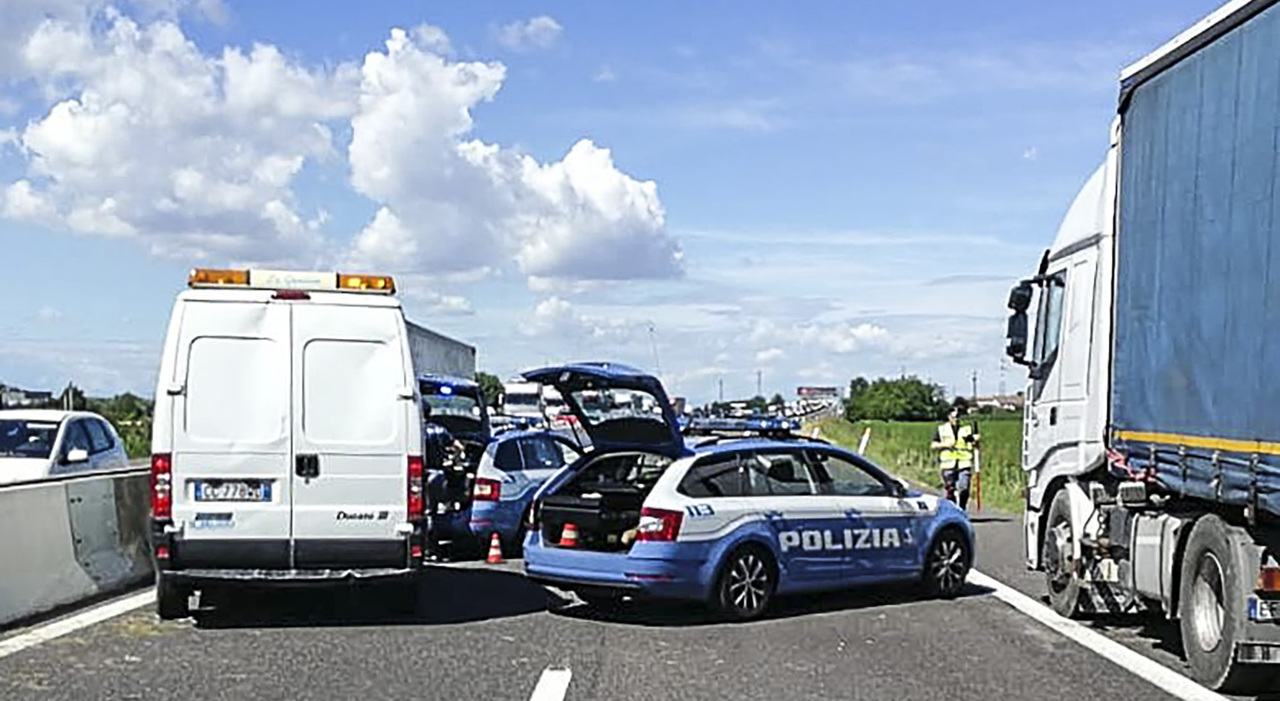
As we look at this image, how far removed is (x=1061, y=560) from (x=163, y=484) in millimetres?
6708

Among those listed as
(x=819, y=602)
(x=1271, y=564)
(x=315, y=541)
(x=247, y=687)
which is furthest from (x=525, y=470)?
(x=1271, y=564)

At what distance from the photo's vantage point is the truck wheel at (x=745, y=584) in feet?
41.4

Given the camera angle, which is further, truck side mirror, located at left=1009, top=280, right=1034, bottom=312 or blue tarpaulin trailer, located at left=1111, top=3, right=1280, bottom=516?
truck side mirror, located at left=1009, top=280, right=1034, bottom=312

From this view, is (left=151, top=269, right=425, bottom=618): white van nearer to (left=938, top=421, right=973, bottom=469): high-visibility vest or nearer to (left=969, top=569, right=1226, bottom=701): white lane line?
(left=969, top=569, right=1226, bottom=701): white lane line

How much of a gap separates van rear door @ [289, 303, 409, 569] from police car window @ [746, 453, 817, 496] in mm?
2836

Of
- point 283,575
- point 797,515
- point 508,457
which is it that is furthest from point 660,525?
point 508,457

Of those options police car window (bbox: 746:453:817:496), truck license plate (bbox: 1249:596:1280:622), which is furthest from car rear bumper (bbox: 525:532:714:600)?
truck license plate (bbox: 1249:596:1280:622)

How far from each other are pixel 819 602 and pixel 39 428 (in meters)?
9.55

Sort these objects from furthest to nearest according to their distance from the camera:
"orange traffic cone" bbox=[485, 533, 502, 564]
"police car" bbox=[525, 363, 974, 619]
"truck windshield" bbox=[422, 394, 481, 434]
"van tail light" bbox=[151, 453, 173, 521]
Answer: "truck windshield" bbox=[422, 394, 481, 434] → "orange traffic cone" bbox=[485, 533, 502, 564] → "police car" bbox=[525, 363, 974, 619] → "van tail light" bbox=[151, 453, 173, 521]

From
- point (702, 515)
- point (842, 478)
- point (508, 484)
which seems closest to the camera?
point (702, 515)

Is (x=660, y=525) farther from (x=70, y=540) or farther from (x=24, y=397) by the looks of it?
(x=24, y=397)

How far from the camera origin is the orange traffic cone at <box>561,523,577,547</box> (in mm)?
13039

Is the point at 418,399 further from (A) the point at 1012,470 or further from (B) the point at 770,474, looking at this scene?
(A) the point at 1012,470

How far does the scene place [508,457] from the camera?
1745cm
